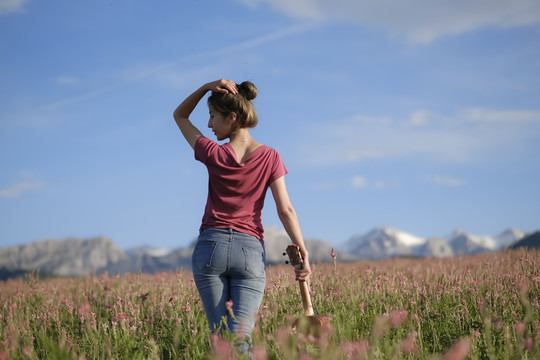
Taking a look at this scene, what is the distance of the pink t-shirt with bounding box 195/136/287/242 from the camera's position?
Answer: 3.42m

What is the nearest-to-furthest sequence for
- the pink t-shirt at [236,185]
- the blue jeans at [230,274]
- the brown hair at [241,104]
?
the blue jeans at [230,274] < the pink t-shirt at [236,185] < the brown hair at [241,104]

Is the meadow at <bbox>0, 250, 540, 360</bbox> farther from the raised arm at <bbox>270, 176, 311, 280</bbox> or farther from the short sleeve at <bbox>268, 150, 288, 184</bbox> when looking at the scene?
the short sleeve at <bbox>268, 150, 288, 184</bbox>

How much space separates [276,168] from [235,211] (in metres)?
0.41

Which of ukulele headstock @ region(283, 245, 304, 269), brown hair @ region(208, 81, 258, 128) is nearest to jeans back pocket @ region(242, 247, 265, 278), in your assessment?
ukulele headstock @ region(283, 245, 304, 269)

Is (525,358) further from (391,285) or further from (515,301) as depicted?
(391,285)

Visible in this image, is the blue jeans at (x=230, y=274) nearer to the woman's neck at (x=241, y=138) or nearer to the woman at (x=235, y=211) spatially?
the woman at (x=235, y=211)

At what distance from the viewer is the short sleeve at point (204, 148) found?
3.54 meters

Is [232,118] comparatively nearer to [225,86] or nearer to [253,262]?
[225,86]

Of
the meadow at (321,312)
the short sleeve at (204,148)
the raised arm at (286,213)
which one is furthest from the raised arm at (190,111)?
the meadow at (321,312)

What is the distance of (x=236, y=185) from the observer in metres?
3.48

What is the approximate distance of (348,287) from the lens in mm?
6195

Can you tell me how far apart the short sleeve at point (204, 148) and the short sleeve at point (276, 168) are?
409mm

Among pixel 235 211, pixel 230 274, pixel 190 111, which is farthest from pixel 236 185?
pixel 190 111

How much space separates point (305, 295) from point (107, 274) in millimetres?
5694
